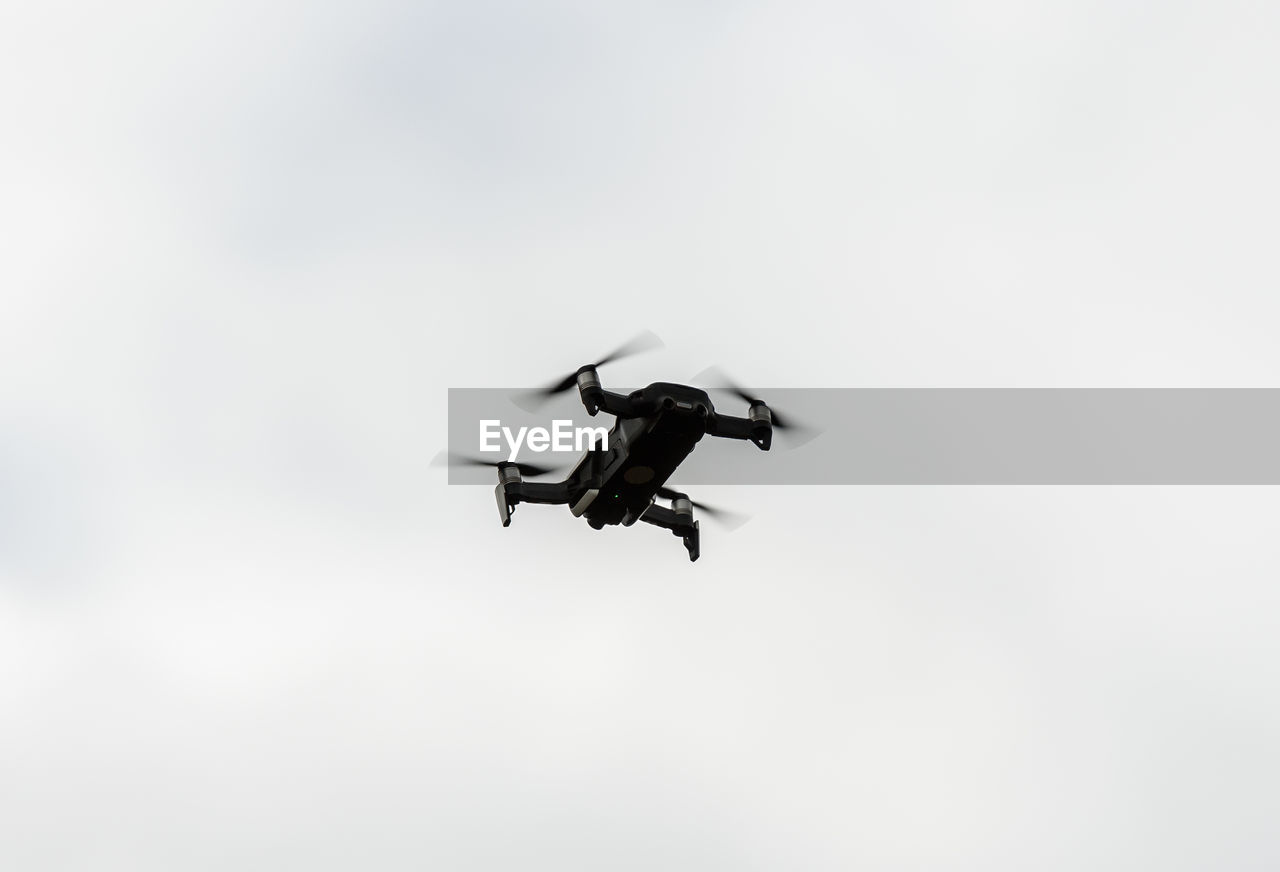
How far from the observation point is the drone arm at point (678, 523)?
157 feet

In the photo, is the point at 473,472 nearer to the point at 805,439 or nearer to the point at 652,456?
the point at 652,456

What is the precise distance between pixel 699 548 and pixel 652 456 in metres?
6.03

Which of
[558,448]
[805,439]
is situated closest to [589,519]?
[558,448]

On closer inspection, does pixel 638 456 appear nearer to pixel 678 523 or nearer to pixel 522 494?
pixel 522 494

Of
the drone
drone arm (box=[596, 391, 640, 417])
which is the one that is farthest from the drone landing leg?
drone arm (box=[596, 391, 640, 417])

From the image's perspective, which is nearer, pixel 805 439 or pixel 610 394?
pixel 610 394

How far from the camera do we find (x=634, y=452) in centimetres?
4347

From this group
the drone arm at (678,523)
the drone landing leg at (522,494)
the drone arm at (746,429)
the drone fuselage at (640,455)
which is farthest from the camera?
the drone arm at (678,523)

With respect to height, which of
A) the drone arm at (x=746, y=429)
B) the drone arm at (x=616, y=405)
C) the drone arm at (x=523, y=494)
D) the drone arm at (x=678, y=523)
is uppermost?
the drone arm at (x=616, y=405)

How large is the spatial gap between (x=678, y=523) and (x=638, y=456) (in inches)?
204

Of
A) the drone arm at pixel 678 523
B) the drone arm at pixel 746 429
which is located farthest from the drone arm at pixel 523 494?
the drone arm at pixel 746 429

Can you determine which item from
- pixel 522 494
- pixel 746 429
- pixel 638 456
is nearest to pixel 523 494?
pixel 522 494

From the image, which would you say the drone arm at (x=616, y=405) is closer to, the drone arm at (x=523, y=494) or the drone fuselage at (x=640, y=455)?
the drone fuselage at (x=640, y=455)

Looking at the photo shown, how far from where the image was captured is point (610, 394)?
141 feet
